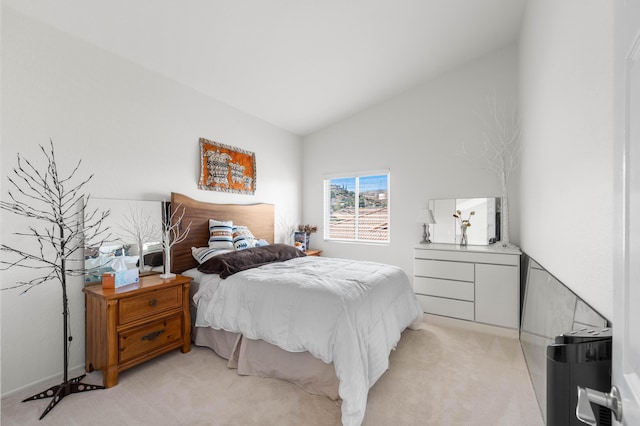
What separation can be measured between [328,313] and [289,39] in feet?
8.21

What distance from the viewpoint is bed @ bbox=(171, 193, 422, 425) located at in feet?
6.24

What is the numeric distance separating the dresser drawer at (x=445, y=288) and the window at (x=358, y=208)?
103 centimetres

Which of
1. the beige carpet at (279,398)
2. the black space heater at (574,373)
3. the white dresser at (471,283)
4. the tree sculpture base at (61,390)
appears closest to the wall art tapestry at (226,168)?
the beige carpet at (279,398)

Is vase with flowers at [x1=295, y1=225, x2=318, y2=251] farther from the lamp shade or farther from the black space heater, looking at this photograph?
the black space heater

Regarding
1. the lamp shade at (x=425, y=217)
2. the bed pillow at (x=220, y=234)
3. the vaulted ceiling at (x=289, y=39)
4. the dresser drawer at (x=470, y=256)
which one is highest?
the vaulted ceiling at (x=289, y=39)

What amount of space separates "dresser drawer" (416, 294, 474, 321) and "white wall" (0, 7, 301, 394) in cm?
291

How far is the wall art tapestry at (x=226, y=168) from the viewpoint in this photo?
136 inches

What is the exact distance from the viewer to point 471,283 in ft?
10.5

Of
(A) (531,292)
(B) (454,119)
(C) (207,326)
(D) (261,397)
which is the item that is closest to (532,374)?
(A) (531,292)

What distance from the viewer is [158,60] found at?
276 cm

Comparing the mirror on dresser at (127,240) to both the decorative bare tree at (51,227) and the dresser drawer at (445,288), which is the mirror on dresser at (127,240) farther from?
the dresser drawer at (445,288)

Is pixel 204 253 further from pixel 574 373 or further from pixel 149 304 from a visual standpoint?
pixel 574 373

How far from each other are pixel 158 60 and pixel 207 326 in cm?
254

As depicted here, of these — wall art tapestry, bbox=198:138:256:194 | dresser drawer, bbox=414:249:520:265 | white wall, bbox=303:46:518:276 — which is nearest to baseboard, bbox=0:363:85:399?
wall art tapestry, bbox=198:138:256:194
